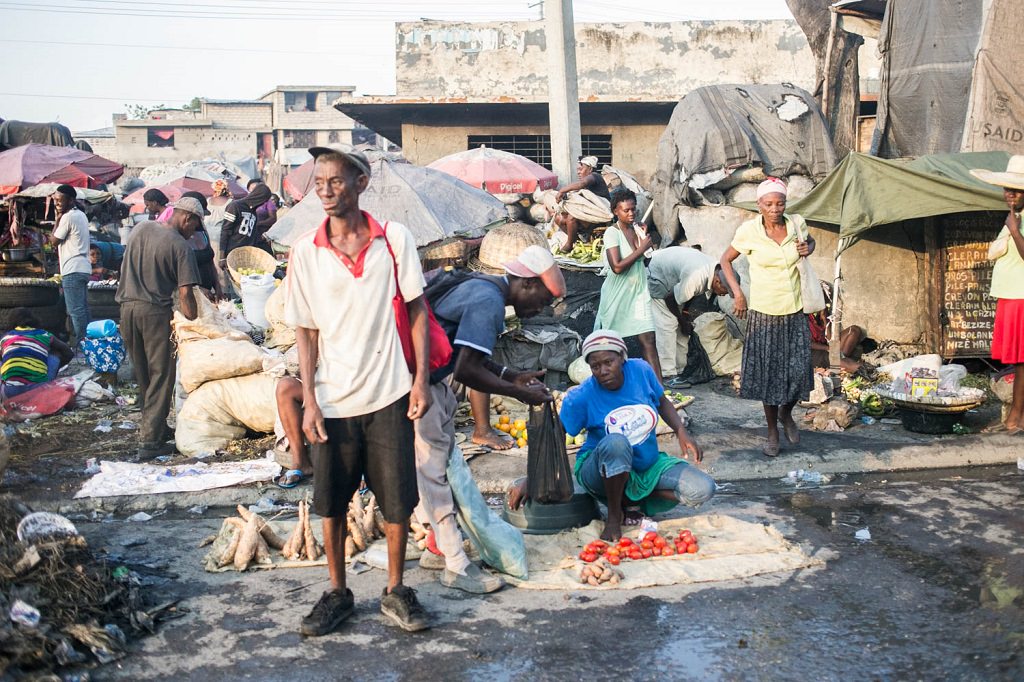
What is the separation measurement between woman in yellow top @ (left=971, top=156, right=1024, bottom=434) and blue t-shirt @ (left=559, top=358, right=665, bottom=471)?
3.52 meters

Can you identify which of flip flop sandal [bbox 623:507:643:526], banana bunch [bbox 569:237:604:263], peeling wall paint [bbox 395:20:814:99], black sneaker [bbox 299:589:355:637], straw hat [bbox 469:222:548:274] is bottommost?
flip flop sandal [bbox 623:507:643:526]

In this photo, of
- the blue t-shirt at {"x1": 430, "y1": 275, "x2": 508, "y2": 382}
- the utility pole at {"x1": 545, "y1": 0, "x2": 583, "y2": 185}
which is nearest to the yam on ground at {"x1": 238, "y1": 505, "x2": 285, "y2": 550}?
the blue t-shirt at {"x1": 430, "y1": 275, "x2": 508, "y2": 382}

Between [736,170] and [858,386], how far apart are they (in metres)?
4.85

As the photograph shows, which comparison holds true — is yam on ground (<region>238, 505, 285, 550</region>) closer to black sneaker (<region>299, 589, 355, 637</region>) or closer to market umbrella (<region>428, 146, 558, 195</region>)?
black sneaker (<region>299, 589, 355, 637</region>)

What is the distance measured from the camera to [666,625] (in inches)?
177

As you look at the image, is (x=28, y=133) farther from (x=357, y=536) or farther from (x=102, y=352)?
(x=357, y=536)

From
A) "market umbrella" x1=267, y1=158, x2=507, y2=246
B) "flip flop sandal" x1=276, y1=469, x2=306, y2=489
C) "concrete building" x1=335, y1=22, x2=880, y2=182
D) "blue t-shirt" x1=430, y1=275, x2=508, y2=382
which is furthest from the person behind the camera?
"concrete building" x1=335, y1=22, x2=880, y2=182

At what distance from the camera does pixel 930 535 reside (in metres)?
5.64

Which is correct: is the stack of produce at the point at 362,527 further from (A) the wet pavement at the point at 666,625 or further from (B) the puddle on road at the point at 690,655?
(B) the puddle on road at the point at 690,655

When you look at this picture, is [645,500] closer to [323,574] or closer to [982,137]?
[323,574]

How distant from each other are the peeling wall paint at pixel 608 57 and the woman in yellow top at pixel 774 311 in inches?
527

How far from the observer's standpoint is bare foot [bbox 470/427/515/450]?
7441mm

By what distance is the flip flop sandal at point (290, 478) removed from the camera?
22.6 feet

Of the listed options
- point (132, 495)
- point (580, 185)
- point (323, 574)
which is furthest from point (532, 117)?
point (323, 574)
